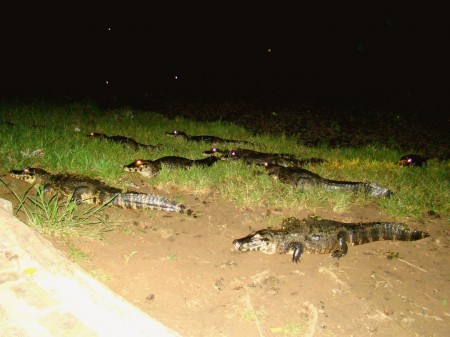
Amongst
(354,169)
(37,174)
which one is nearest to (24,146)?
(37,174)

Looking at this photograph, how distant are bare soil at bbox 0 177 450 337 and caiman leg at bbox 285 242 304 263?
0.27 ft

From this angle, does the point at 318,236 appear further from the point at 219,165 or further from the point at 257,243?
the point at 219,165

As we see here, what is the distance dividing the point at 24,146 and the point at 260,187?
13.7 feet

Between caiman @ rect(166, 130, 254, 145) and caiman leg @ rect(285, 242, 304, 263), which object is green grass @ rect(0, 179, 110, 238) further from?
caiman @ rect(166, 130, 254, 145)

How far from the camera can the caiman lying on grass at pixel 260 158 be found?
7984mm

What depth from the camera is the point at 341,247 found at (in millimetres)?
4762

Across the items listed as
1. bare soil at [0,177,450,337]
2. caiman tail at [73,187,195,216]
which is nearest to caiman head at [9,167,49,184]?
bare soil at [0,177,450,337]

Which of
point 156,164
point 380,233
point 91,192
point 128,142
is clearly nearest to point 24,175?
point 91,192

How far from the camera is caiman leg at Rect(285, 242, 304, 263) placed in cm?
452

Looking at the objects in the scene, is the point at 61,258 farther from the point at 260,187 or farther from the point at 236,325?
the point at 260,187

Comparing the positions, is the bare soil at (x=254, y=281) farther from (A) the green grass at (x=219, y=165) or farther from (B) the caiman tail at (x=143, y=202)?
(A) the green grass at (x=219, y=165)

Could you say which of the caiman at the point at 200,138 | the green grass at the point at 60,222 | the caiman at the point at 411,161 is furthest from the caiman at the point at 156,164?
the caiman at the point at 411,161

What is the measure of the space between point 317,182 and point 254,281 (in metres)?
2.97

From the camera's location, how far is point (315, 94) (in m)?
18.5
